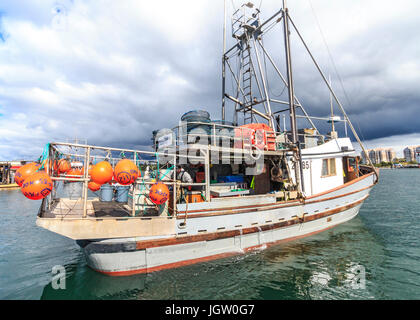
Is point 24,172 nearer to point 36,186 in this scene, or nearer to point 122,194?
point 36,186

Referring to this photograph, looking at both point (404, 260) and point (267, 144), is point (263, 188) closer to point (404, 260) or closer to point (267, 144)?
point (267, 144)

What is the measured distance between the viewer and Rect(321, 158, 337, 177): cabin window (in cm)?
1037

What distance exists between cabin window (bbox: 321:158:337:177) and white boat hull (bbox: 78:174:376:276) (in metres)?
0.99

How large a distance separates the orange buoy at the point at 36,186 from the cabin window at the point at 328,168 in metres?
11.3

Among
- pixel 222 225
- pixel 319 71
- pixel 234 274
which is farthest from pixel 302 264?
pixel 319 71

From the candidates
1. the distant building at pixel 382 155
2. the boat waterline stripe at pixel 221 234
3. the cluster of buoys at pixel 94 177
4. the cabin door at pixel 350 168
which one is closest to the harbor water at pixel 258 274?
the boat waterline stripe at pixel 221 234

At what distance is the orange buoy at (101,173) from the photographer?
514cm

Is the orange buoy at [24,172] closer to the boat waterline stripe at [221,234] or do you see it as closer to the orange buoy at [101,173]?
the orange buoy at [101,173]

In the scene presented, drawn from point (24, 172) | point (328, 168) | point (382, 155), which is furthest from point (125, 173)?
point (382, 155)

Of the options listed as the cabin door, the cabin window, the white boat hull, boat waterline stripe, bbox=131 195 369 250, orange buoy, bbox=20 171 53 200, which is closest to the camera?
orange buoy, bbox=20 171 53 200

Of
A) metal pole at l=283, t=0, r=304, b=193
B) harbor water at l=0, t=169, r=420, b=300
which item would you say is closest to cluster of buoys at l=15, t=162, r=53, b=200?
harbor water at l=0, t=169, r=420, b=300

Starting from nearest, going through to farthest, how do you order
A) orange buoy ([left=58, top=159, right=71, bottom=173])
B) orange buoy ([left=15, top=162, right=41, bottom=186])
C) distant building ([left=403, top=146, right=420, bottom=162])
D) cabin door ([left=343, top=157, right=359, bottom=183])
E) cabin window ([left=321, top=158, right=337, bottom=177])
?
orange buoy ([left=15, top=162, right=41, bottom=186]) < orange buoy ([left=58, top=159, right=71, bottom=173]) < cabin window ([left=321, top=158, right=337, bottom=177]) < cabin door ([left=343, top=157, right=359, bottom=183]) < distant building ([left=403, top=146, right=420, bottom=162])

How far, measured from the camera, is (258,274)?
604 centimetres

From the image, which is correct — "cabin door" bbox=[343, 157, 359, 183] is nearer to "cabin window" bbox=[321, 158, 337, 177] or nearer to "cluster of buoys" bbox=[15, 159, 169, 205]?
"cabin window" bbox=[321, 158, 337, 177]
